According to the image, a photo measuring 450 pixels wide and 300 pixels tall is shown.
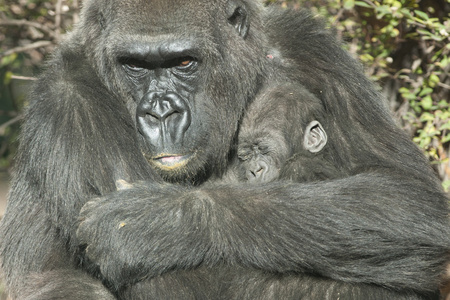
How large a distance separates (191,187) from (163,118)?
0.48 metres

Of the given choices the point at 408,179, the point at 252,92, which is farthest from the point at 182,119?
the point at 408,179

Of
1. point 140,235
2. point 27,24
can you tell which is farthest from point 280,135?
point 27,24

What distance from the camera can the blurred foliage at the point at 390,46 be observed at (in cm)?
591

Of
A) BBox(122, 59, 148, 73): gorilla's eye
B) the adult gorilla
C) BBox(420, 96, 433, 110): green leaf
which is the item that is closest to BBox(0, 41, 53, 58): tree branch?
the adult gorilla

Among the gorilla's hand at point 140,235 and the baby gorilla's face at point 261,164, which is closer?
the gorilla's hand at point 140,235

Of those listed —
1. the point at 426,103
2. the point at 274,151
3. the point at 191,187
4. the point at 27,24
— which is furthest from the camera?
the point at 27,24

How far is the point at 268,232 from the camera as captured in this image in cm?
375

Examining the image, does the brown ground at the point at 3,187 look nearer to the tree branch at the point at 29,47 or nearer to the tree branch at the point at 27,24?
the tree branch at the point at 29,47

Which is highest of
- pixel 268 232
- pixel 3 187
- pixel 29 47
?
pixel 29 47

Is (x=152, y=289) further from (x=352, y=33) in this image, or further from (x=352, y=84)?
(x=352, y=33)

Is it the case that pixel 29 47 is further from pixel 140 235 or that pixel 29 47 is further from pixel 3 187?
pixel 140 235

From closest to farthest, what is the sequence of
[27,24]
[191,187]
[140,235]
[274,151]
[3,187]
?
[140,235], [191,187], [274,151], [27,24], [3,187]

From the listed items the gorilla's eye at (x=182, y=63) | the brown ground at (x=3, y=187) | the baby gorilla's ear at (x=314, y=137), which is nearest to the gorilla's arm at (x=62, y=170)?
the gorilla's eye at (x=182, y=63)

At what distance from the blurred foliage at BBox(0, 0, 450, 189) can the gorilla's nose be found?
1914mm
